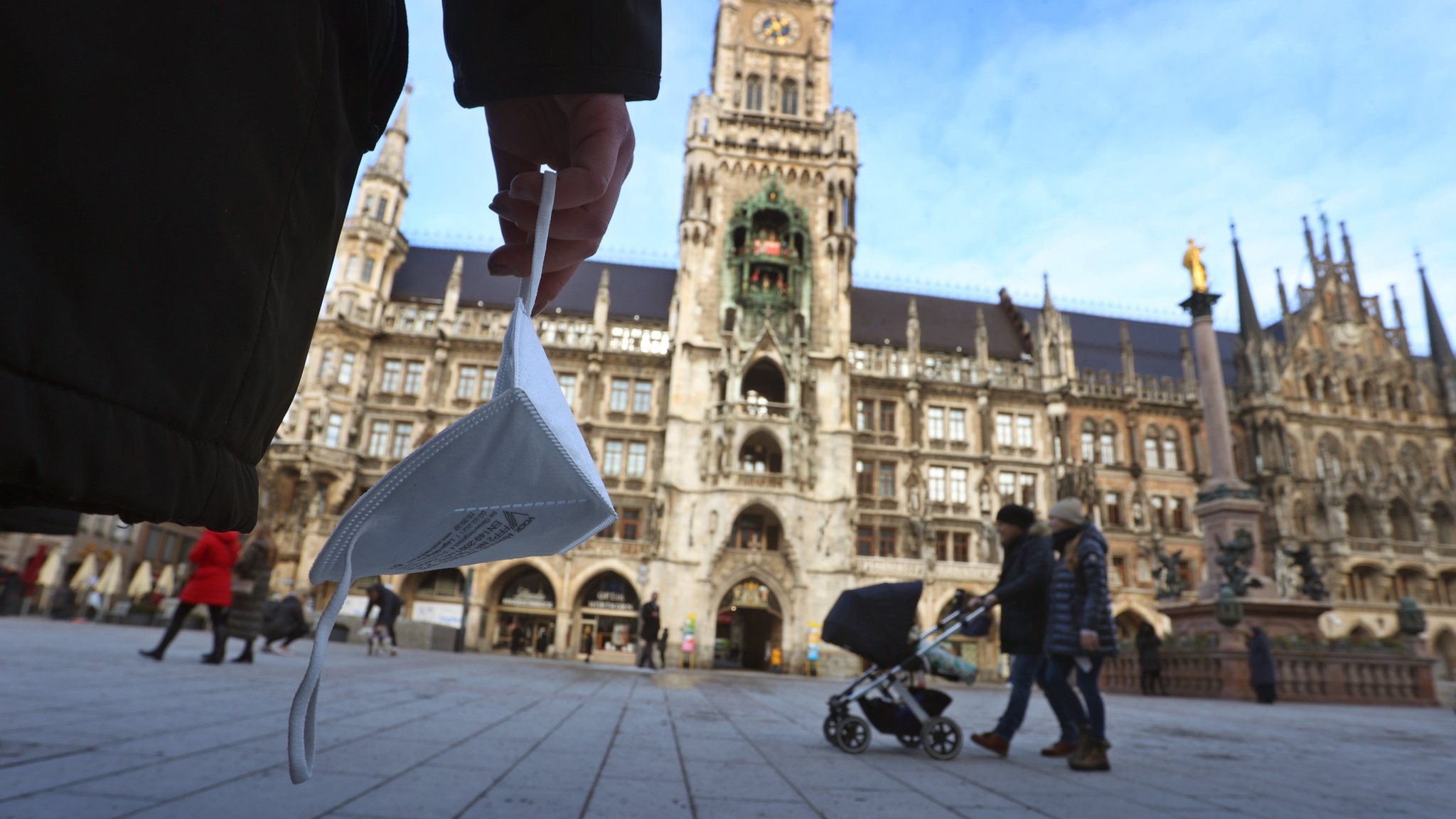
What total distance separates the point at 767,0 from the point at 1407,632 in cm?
3497

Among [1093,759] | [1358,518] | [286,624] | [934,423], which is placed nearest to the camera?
[1093,759]

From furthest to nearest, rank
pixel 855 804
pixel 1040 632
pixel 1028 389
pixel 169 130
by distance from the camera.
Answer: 1. pixel 1028 389
2. pixel 1040 632
3. pixel 855 804
4. pixel 169 130

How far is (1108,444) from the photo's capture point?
117 feet

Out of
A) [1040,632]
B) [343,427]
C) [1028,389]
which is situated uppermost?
[1028,389]

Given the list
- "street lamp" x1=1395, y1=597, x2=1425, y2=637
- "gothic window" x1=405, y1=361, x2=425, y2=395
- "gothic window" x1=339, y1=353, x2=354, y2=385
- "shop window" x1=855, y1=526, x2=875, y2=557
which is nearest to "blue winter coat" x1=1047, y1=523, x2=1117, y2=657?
"street lamp" x1=1395, y1=597, x2=1425, y2=637

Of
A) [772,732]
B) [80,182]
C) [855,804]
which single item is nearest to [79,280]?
[80,182]

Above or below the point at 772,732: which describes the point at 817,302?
above

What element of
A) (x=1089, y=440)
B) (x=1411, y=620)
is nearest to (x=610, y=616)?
(x=1089, y=440)

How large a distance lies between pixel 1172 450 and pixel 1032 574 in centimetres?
3538

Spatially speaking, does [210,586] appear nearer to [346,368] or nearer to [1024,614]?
[1024,614]

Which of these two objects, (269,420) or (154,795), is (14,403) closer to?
(269,420)

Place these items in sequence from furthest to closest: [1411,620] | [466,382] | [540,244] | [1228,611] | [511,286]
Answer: [511,286] → [466,382] → [1411,620] → [1228,611] → [540,244]

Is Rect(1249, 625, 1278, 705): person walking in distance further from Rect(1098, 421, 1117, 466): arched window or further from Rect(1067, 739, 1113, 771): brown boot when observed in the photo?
Rect(1098, 421, 1117, 466): arched window

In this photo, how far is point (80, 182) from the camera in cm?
66
